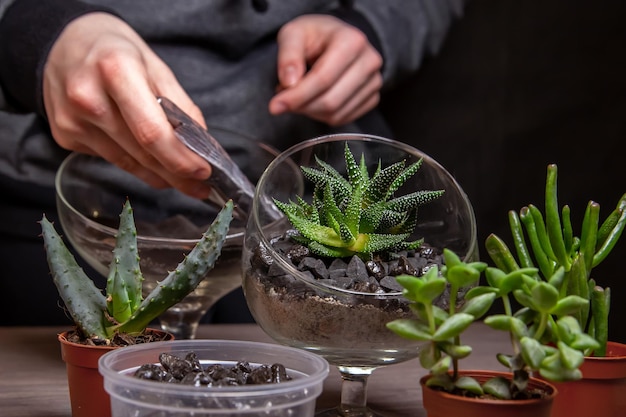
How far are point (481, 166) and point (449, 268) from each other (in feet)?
3.67

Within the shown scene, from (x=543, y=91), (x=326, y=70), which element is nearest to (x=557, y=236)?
(x=326, y=70)

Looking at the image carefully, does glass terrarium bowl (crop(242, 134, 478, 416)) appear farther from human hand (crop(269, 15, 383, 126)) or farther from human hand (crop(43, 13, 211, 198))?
human hand (crop(269, 15, 383, 126))

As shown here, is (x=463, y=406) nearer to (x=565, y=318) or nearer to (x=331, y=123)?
(x=565, y=318)

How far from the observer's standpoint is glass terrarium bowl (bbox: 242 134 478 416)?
57cm

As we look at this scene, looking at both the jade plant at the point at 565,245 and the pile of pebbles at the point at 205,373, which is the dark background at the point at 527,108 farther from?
the pile of pebbles at the point at 205,373

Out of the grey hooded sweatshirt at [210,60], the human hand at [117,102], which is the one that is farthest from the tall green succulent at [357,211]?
the grey hooded sweatshirt at [210,60]

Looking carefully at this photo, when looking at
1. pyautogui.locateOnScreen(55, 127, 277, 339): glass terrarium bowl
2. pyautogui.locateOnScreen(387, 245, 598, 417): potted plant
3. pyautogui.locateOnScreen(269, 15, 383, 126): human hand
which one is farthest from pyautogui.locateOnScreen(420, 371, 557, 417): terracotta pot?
pyautogui.locateOnScreen(269, 15, 383, 126): human hand

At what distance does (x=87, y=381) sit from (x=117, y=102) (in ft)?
1.16

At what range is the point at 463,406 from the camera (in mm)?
482

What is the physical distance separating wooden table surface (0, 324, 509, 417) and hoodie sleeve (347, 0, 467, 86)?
537mm

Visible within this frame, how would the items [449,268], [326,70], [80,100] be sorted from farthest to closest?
1. [326,70]
2. [80,100]
3. [449,268]

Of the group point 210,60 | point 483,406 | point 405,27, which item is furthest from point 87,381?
point 405,27

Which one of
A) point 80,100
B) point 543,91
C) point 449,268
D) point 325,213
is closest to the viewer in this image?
point 449,268

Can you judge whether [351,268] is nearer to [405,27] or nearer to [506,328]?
[506,328]
